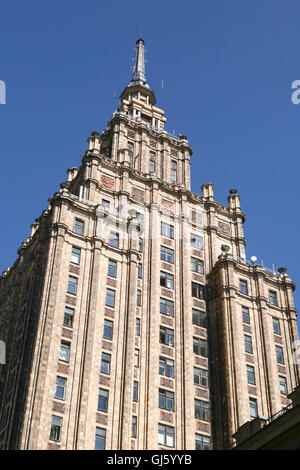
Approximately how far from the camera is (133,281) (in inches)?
2842

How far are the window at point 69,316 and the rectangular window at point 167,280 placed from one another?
13585 mm

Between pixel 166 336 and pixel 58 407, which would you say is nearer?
pixel 58 407

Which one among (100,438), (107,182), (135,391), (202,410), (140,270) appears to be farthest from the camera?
(107,182)

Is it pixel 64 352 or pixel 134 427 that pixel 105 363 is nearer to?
pixel 64 352

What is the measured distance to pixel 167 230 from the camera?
82438mm

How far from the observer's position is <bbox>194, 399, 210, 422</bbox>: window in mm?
67312

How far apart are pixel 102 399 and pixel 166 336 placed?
477 inches

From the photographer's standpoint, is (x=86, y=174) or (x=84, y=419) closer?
(x=84, y=419)

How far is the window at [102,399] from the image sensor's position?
6172 centimetres

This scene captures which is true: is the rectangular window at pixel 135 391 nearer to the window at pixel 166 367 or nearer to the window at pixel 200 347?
the window at pixel 166 367

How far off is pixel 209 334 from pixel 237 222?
2071 centimetres

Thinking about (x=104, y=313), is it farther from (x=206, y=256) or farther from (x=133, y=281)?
(x=206, y=256)

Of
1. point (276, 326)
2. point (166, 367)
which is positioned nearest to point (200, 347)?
point (166, 367)

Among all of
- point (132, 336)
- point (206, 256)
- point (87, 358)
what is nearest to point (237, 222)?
point (206, 256)
